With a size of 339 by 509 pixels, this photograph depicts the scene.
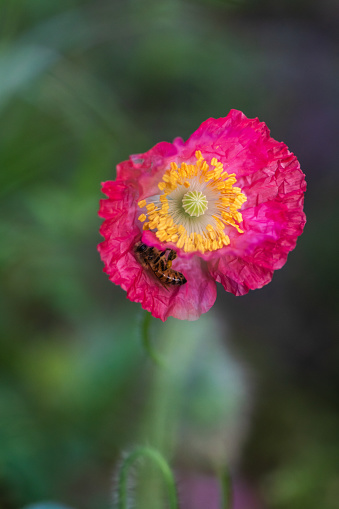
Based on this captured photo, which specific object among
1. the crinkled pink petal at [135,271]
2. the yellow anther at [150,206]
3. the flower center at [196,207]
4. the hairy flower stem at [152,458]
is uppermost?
the flower center at [196,207]

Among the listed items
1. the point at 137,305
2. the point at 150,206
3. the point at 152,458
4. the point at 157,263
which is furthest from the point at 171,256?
the point at 137,305

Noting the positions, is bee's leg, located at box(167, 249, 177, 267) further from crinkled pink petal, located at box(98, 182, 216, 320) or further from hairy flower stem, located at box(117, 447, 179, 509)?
hairy flower stem, located at box(117, 447, 179, 509)

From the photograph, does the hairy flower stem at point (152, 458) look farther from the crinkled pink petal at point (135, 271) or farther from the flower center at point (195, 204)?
the flower center at point (195, 204)

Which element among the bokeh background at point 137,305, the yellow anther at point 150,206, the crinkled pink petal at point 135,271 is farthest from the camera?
the bokeh background at point 137,305

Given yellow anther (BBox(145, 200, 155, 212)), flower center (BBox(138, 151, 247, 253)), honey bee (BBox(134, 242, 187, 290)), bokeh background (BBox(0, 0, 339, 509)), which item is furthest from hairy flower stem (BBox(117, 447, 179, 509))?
yellow anther (BBox(145, 200, 155, 212))

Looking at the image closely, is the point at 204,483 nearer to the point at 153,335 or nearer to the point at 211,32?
the point at 153,335

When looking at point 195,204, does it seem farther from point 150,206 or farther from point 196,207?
point 150,206

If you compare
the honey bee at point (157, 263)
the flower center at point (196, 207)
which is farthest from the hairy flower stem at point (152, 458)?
the flower center at point (196, 207)

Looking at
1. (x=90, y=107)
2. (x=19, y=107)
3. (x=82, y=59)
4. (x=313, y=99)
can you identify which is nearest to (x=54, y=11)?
(x=82, y=59)
